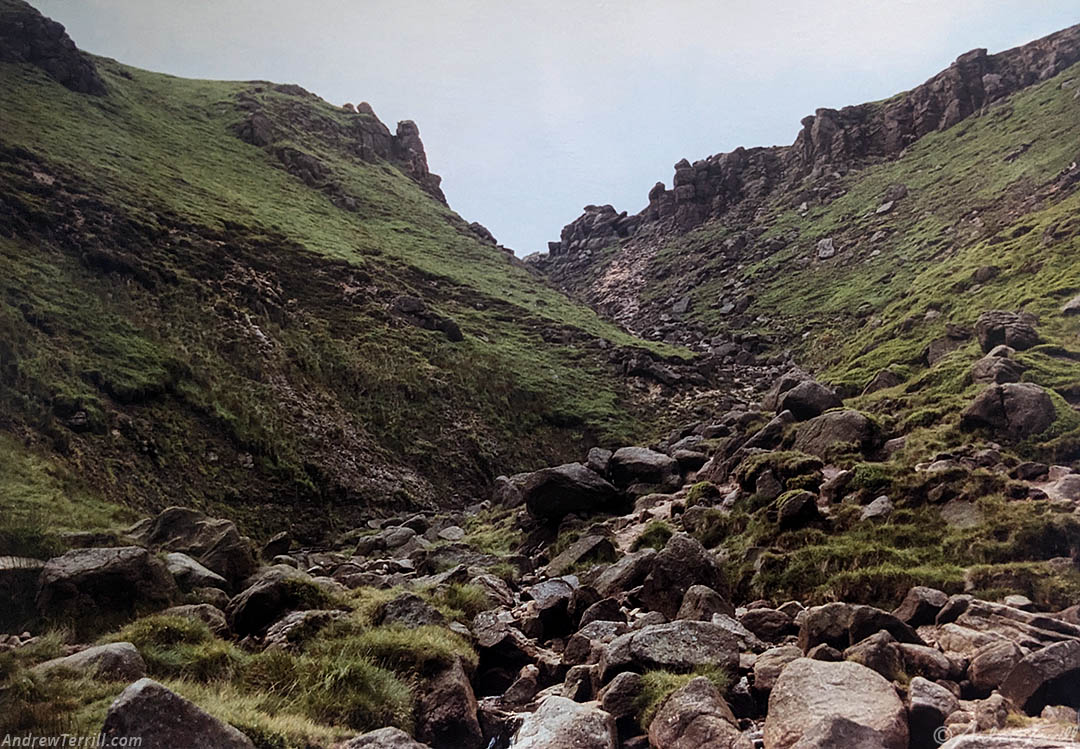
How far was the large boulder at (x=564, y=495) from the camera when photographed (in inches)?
816

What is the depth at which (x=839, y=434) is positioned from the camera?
16531mm

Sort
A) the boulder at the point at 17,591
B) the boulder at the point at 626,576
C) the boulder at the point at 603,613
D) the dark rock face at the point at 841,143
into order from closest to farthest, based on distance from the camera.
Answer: the boulder at the point at 17,591 → the boulder at the point at 603,613 → the boulder at the point at 626,576 → the dark rock face at the point at 841,143

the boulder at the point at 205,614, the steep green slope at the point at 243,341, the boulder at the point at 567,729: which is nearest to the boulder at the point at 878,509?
the boulder at the point at 567,729

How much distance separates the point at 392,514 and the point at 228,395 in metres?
8.86

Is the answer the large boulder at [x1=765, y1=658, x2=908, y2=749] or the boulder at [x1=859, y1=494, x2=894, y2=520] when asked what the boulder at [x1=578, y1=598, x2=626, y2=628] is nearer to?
the large boulder at [x1=765, y1=658, x2=908, y2=749]

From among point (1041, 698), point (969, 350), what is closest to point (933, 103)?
point (969, 350)

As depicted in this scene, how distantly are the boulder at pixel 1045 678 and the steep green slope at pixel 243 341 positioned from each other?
20.7 metres

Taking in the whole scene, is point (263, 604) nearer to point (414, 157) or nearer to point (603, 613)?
point (603, 613)

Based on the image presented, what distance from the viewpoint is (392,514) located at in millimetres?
26547

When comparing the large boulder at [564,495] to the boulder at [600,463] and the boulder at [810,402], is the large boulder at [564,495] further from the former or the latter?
the boulder at [810,402]

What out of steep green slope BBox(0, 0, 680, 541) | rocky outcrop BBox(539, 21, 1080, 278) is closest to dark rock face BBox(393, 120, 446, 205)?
rocky outcrop BBox(539, 21, 1080, 278)

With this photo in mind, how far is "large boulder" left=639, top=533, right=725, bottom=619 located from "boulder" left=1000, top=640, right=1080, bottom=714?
17.6ft

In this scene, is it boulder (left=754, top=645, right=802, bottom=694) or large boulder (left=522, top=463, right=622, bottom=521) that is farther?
large boulder (left=522, top=463, right=622, bottom=521)

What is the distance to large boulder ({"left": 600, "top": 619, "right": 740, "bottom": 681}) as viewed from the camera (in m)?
8.12
